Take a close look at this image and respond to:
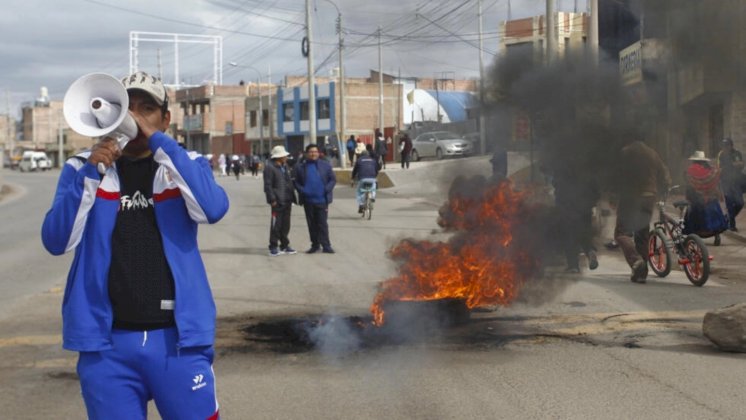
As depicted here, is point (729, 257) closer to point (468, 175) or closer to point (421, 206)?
point (468, 175)

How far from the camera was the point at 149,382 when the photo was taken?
2.56 m

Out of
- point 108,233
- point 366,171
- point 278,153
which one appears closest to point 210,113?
point 366,171

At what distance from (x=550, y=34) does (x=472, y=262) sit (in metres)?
3.20

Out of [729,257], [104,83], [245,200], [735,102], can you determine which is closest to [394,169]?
[245,200]

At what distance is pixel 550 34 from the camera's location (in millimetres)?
8797

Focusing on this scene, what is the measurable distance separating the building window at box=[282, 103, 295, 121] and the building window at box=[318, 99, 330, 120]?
3528mm

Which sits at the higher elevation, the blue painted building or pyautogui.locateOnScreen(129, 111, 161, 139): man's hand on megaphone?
the blue painted building

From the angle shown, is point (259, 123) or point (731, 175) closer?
point (731, 175)

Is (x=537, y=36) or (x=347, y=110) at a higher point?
(x=347, y=110)

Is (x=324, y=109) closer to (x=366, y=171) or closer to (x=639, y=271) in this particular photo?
(x=366, y=171)

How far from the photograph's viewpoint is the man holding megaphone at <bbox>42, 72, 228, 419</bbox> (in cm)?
251

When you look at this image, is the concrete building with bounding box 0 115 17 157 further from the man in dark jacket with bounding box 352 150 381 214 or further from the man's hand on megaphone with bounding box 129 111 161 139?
the man's hand on megaphone with bounding box 129 111 161 139

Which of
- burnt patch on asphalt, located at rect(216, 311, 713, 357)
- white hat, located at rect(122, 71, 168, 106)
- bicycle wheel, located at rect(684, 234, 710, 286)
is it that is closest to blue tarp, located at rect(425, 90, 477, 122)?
burnt patch on asphalt, located at rect(216, 311, 713, 357)

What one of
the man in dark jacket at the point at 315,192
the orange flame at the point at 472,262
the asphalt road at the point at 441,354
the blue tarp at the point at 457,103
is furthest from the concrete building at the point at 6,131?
the orange flame at the point at 472,262
